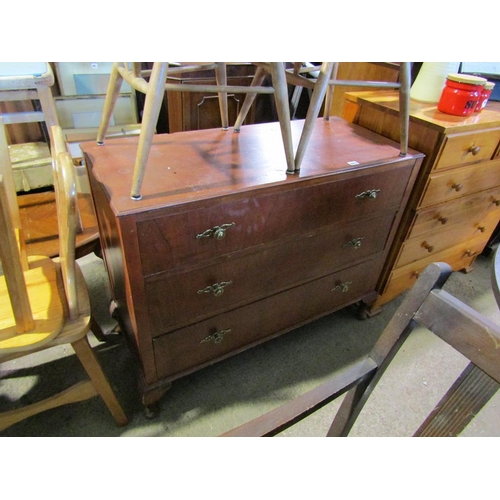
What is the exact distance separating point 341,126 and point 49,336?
1204 mm

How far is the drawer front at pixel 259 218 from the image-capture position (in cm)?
85

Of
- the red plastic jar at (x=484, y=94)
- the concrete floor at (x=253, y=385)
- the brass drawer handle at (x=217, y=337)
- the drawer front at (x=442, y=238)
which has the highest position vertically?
the red plastic jar at (x=484, y=94)

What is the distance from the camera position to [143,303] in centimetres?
93

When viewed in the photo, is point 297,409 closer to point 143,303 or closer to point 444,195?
point 143,303

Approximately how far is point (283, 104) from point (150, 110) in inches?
13.7

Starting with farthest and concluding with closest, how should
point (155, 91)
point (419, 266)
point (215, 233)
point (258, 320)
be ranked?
point (419, 266) → point (258, 320) → point (215, 233) → point (155, 91)

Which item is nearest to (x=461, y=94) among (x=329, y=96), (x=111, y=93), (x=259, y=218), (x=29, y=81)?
(x=329, y=96)

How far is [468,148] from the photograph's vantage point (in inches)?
50.4

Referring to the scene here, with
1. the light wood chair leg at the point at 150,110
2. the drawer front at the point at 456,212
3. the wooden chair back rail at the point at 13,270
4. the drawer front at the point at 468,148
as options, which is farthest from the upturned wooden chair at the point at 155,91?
the drawer front at the point at 456,212

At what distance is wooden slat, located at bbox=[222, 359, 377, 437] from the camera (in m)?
0.58

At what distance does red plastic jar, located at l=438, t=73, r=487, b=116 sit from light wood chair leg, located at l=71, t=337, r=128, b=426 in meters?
1.44

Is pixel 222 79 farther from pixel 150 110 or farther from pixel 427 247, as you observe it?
pixel 427 247

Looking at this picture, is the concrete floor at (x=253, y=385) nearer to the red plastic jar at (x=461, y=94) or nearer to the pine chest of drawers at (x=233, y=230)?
the pine chest of drawers at (x=233, y=230)

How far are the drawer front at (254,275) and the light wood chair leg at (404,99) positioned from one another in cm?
28
